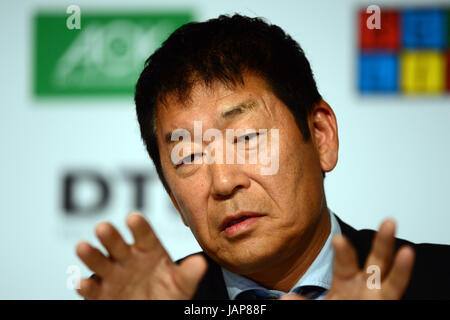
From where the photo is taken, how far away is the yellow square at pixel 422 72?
2395mm

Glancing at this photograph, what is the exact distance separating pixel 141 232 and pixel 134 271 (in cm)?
8

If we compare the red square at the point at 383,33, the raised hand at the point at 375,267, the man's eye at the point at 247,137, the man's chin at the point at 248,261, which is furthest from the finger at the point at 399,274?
the red square at the point at 383,33

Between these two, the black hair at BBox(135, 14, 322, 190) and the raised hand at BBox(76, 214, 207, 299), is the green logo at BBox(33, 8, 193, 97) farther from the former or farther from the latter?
the raised hand at BBox(76, 214, 207, 299)

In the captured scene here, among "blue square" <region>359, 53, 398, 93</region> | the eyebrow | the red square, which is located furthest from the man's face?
the red square

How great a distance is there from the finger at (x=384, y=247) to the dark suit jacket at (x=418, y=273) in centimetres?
32

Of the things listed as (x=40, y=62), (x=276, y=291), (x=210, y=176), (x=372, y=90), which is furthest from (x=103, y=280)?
(x=40, y=62)

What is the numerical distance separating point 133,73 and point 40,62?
488mm

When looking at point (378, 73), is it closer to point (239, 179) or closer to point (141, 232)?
point (239, 179)

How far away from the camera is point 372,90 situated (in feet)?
7.80

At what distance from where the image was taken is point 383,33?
245 centimetres

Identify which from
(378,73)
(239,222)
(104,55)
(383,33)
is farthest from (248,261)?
(104,55)

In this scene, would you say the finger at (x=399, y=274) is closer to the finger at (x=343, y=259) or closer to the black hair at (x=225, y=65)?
the finger at (x=343, y=259)

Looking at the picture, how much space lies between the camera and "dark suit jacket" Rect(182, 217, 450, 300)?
3.51 ft

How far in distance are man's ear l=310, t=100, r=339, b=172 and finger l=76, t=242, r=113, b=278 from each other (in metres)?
0.52
